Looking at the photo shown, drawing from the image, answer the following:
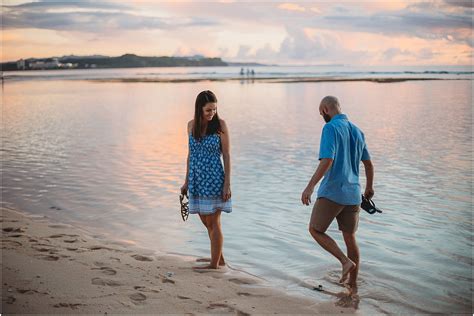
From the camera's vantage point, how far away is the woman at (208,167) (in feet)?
19.7

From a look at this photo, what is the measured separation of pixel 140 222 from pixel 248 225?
1578 millimetres

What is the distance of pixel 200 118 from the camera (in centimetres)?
597

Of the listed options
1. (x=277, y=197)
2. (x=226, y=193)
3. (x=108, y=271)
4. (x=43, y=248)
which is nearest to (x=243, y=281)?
(x=226, y=193)

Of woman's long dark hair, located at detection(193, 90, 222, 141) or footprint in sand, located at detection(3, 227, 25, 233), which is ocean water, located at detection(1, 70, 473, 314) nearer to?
footprint in sand, located at detection(3, 227, 25, 233)

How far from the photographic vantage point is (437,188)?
1027 cm

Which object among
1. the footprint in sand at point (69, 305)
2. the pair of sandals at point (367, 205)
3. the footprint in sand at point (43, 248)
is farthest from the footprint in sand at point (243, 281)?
the footprint in sand at point (43, 248)

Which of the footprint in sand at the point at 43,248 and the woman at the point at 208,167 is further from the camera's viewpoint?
the footprint in sand at the point at 43,248

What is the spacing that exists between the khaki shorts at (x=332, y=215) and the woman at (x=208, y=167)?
3.17 feet

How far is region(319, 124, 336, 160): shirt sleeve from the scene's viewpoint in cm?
532

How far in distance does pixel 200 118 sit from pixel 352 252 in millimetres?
2010

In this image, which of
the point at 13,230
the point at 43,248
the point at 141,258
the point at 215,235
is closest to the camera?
the point at 215,235

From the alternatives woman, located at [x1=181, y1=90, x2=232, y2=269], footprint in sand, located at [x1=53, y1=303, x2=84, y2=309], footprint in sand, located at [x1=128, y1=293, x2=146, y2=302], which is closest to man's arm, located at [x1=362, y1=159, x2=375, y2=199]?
woman, located at [x1=181, y1=90, x2=232, y2=269]

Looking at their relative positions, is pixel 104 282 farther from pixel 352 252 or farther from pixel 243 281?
pixel 352 252

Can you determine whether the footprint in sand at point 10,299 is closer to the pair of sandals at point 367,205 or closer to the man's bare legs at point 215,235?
the man's bare legs at point 215,235
